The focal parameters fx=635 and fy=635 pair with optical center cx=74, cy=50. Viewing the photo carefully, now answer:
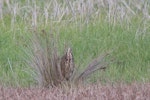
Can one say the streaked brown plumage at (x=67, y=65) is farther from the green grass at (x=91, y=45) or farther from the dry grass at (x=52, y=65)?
the green grass at (x=91, y=45)

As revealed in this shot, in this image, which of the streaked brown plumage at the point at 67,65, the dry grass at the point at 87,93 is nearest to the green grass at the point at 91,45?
the streaked brown plumage at the point at 67,65

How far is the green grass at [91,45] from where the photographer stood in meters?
7.55

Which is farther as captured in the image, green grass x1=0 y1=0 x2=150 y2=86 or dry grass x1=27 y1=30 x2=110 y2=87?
green grass x1=0 y1=0 x2=150 y2=86

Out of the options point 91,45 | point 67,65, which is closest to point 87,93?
point 67,65

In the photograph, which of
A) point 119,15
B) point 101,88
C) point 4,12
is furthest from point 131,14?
point 101,88

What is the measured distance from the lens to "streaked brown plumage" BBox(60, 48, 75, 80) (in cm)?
649

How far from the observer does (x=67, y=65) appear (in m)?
6.54

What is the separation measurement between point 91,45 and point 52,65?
6.89ft

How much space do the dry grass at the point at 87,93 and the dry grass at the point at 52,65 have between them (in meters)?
0.77

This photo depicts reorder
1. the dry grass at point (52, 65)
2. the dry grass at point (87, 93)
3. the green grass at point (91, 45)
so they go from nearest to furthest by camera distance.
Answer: the dry grass at point (87, 93) < the dry grass at point (52, 65) < the green grass at point (91, 45)

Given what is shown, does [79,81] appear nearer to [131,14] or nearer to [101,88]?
[101,88]

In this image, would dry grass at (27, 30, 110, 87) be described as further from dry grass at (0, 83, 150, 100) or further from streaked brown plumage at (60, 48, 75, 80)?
dry grass at (0, 83, 150, 100)

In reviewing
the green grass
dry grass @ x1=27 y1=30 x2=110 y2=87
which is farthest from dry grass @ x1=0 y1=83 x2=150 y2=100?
the green grass

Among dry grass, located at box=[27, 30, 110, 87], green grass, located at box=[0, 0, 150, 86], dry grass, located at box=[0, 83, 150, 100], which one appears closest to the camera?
dry grass, located at box=[0, 83, 150, 100]
